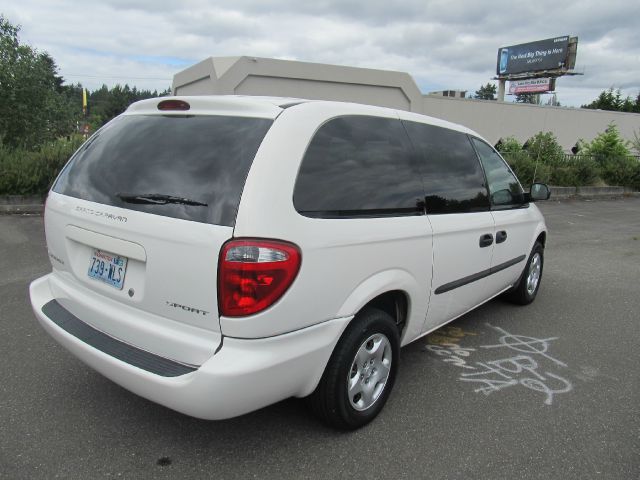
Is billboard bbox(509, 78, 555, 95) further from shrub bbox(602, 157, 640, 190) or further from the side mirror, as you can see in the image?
the side mirror

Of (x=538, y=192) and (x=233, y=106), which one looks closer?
(x=233, y=106)

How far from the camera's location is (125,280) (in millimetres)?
2447

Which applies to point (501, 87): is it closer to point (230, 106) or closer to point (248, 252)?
point (230, 106)

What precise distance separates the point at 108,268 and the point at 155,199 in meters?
0.46

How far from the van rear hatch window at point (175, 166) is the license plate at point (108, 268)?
0.27 metres

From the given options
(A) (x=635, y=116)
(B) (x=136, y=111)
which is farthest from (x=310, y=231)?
(A) (x=635, y=116)

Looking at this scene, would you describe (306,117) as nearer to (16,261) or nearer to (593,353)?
(593,353)

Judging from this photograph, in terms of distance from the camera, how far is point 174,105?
107 inches

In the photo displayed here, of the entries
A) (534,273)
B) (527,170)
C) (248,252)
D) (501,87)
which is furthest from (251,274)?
(501,87)

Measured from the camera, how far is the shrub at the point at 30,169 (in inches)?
345

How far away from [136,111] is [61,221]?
752 millimetres

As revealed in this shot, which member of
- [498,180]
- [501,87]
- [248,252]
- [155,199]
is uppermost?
[501,87]

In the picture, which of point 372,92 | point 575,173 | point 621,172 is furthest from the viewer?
point 372,92

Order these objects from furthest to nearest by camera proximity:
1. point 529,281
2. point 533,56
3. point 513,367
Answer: point 533,56
point 529,281
point 513,367
